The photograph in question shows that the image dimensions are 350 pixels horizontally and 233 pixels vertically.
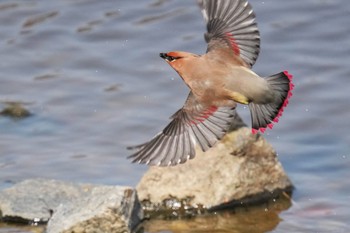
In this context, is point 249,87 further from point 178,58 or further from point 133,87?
point 133,87

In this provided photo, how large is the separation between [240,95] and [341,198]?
7.27 feet

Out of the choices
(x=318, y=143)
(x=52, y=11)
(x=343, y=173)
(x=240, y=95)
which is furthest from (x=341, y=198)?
(x=52, y=11)

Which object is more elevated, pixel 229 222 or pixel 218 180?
pixel 218 180

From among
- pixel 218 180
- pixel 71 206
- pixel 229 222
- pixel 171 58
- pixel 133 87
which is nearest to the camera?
pixel 171 58

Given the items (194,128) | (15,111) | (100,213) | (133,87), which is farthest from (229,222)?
(15,111)

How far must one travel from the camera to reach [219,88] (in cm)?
699

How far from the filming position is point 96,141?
33.2ft

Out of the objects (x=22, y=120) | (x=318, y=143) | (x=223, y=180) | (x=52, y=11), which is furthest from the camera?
(x=52, y=11)

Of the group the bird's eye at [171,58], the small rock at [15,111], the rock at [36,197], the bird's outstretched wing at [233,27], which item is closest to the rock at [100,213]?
the rock at [36,197]

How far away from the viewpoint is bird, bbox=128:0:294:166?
6938mm

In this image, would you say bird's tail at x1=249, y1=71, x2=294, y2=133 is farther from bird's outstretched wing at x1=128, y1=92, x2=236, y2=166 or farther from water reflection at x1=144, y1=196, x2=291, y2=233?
water reflection at x1=144, y1=196, x2=291, y2=233

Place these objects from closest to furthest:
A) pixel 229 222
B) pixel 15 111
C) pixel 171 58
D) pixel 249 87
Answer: pixel 249 87 → pixel 171 58 → pixel 229 222 → pixel 15 111

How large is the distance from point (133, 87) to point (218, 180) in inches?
108

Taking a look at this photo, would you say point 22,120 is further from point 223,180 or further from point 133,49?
point 223,180
